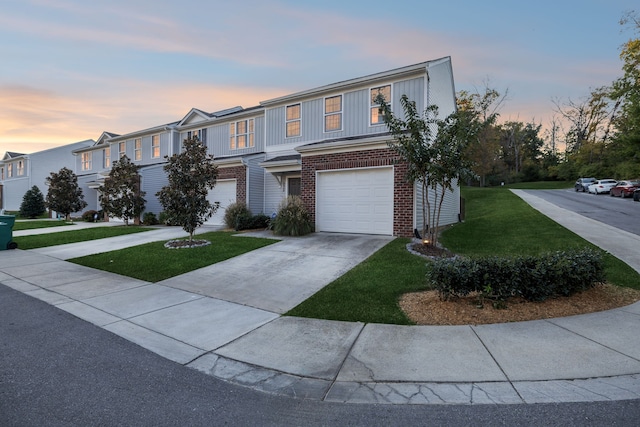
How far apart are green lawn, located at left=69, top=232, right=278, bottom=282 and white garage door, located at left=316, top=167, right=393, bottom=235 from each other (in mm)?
2661

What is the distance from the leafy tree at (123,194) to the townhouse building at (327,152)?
1422 mm

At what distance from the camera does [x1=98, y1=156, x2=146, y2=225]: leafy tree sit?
18.9 m

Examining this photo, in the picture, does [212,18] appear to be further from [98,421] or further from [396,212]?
[98,421]

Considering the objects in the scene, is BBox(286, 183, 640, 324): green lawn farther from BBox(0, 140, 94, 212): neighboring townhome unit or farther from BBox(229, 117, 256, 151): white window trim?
BBox(0, 140, 94, 212): neighboring townhome unit

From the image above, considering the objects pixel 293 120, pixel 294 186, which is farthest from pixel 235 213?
pixel 293 120

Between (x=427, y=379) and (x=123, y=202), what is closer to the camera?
(x=427, y=379)

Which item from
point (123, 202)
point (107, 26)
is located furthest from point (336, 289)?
point (123, 202)

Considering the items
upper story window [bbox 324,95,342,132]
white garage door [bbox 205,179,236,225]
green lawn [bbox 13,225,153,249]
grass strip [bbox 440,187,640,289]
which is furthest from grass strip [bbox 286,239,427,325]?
green lawn [bbox 13,225,153,249]

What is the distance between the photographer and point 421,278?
6.73 m

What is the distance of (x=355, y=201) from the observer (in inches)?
481

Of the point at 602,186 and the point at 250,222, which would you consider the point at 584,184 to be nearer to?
the point at 602,186

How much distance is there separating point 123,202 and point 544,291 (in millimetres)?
20624

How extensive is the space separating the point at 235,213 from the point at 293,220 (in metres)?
4.30

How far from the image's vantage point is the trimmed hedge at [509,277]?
518cm
